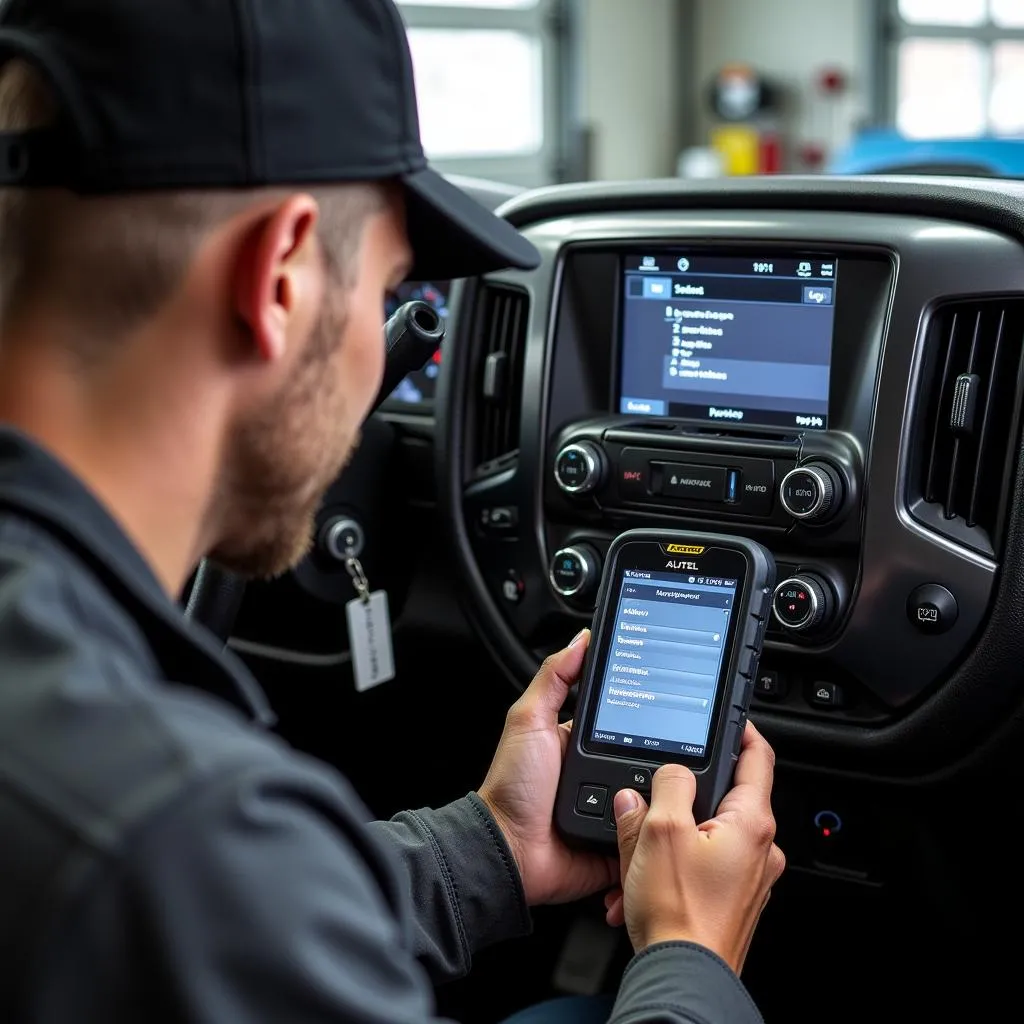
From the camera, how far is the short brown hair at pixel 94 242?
70cm

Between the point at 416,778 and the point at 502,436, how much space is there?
52 cm

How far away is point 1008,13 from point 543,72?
2.41m

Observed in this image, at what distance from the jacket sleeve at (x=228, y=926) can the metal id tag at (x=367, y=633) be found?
98cm

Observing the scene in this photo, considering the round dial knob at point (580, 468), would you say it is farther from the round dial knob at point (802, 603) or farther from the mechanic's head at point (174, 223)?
the mechanic's head at point (174, 223)

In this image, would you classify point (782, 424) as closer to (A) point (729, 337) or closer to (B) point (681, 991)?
(A) point (729, 337)

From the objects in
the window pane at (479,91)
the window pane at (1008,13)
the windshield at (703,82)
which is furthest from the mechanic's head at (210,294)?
the window pane at (1008,13)

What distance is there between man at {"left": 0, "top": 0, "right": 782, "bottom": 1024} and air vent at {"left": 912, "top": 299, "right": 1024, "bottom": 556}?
41 cm

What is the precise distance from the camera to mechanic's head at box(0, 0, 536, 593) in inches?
27.5

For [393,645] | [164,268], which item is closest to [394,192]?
[164,268]

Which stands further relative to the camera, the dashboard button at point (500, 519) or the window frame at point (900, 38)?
the window frame at point (900, 38)

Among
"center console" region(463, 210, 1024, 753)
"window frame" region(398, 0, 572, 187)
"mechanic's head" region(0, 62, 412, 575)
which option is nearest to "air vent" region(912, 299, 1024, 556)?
"center console" region(463, 210, 1024, 753)

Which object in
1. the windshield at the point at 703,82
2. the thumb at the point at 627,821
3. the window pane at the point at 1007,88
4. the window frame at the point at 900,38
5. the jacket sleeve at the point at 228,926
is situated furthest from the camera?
the window pane at the point at 1007,88

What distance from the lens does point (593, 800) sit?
1.14 m

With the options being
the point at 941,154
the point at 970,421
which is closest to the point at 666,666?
the point at 970,421
